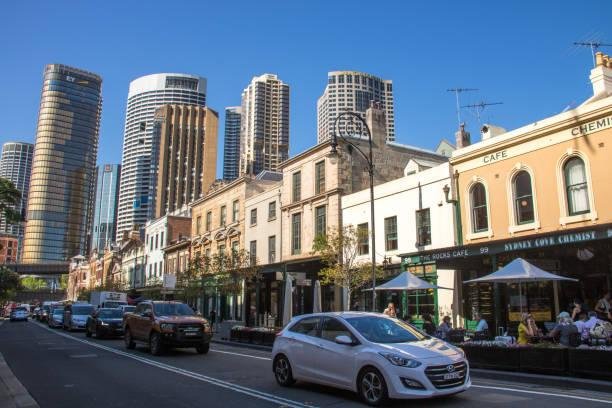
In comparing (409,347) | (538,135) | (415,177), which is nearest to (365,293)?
(415,177)

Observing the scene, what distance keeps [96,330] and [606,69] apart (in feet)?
82.3

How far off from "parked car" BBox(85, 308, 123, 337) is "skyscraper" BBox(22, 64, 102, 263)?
507ft

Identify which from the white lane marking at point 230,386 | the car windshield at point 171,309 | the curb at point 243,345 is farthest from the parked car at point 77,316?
the white lane marking at point 230,386

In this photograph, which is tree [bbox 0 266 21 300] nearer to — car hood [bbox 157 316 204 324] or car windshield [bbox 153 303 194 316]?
car windshield [bbox 153 303 194 316]

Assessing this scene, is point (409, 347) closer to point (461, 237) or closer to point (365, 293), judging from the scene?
point (461, 237)

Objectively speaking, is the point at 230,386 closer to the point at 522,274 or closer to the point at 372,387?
the point at 372,387

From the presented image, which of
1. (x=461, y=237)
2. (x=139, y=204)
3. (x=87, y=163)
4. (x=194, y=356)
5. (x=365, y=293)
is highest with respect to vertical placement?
(x=87, y=163)

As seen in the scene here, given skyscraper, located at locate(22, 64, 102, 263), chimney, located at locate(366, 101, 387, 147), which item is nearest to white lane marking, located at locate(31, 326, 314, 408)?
chimney, located at locate(366, 101, 387, 147)

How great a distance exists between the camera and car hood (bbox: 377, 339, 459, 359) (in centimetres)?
804

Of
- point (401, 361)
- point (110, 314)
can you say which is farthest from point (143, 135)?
point (401, 361)

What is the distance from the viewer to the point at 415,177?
24.2 m

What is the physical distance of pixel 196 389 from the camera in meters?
10.0

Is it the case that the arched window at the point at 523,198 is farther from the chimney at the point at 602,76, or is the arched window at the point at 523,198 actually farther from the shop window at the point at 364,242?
the shop window at the point at 364,242

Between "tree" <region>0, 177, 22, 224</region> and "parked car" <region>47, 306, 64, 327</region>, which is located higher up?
"tree" <region>0, 177, 22, 224</region>
